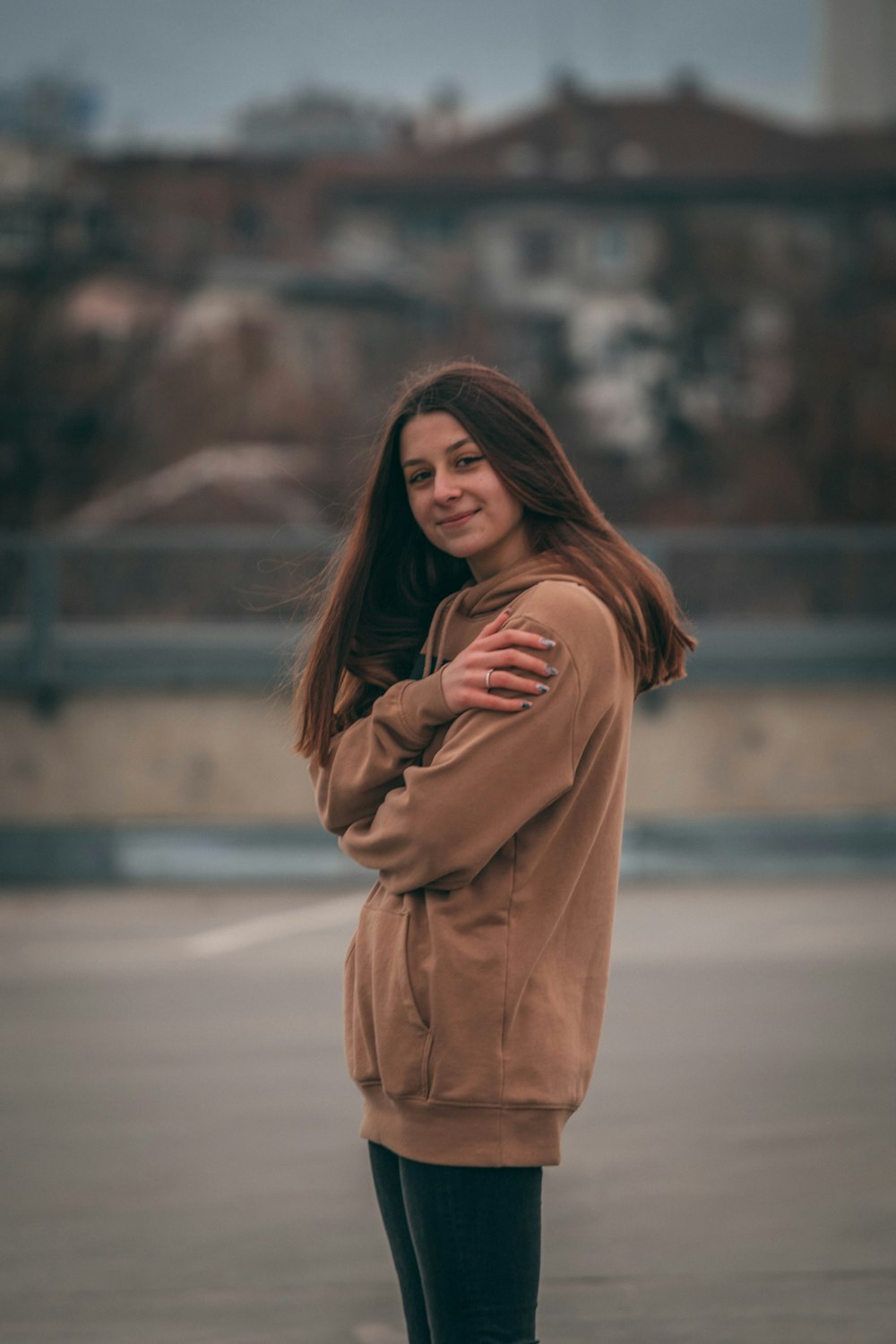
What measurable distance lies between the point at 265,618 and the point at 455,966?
32.5ft

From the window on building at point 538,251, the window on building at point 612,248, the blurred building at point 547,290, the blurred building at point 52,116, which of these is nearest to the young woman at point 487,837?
the blurred building at point 547,290

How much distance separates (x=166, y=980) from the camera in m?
7.84

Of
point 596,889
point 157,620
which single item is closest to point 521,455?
point 596,889

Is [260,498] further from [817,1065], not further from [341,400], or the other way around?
[817,1065]

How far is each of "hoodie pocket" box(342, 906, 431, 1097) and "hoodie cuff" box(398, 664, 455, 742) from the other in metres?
0.24

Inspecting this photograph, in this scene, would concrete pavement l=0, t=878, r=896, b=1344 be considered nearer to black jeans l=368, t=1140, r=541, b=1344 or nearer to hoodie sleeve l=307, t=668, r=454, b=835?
black jeans l=368, t=1140, r=541, b=1344

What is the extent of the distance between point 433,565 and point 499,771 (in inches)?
19.5

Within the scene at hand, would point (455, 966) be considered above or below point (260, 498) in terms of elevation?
above

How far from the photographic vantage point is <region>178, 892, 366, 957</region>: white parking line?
8.60 metres

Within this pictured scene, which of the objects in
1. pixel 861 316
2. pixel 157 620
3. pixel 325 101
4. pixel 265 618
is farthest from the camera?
pixel 325 101

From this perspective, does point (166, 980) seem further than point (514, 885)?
Yes

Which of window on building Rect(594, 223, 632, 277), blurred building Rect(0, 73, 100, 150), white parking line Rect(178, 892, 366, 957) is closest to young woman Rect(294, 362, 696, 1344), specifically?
white parking line Rect(178, 892, 366, 957)

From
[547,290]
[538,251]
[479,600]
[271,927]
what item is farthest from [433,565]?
[547,290]

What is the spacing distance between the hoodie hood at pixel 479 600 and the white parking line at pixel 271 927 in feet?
20.1
